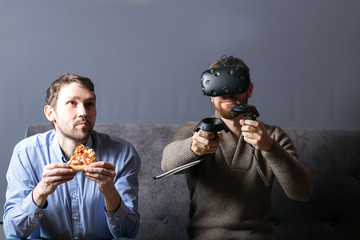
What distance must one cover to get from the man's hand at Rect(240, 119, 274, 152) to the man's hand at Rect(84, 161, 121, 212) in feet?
1.31

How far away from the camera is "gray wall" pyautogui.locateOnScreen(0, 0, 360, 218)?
188 centimetres

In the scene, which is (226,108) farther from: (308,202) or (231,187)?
(308,202)

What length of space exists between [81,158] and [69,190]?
0.15 meters

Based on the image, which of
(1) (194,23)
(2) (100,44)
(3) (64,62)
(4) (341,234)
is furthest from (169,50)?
(4) (341,234)

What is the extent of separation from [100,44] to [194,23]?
0.46 m

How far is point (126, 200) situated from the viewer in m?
1.28

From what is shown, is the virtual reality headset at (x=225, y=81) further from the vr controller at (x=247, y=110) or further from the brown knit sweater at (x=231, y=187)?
the brown knit sweater at (x=231, y=187)

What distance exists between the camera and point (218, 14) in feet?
6.28

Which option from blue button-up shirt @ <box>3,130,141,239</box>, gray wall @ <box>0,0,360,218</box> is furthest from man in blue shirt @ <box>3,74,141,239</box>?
gray wall @ <box>0,0,360,218</box>

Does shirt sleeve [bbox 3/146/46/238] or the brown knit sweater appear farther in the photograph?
the brown knit sweater

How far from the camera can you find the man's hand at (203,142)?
47.0 inches

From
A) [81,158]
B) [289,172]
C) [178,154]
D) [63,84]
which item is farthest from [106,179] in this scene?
[289,172]

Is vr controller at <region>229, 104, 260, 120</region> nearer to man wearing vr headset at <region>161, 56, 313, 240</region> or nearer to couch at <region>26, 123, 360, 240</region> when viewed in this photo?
man wearing vr headset at <region>161, 56, 313, 240</region>

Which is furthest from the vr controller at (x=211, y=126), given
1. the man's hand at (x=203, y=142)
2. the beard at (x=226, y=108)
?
the beard at (x=226, y=108)
